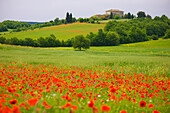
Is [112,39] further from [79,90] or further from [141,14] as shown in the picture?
[141,14]

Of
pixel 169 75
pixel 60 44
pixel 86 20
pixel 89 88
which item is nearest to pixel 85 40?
pixel 60 44

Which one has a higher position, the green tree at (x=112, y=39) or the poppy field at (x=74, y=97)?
the green tree at (x=112, y=39)

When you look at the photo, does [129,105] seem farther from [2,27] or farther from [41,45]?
[2,27]

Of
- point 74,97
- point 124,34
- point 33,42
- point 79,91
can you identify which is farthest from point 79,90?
point 124,34

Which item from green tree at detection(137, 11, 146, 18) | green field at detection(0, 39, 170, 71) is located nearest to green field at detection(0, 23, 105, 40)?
green field at detection(0, 39, 170, 71)

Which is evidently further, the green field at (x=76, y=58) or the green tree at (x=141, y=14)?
the green tree at (x=141, y=14)

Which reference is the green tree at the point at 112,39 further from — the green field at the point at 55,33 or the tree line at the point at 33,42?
the green field at the point at 55,33

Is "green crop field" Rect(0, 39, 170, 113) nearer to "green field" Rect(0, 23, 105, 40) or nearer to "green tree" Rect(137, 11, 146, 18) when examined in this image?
"green field" Rect(0, 23, 105, 40)

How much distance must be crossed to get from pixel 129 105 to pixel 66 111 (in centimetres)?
222

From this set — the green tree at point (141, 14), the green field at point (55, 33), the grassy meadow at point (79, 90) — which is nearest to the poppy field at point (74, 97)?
the grassy meadow at point (79, 90)

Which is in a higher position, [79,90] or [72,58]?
[79,90]

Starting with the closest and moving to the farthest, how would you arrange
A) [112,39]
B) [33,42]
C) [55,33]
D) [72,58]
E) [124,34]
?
[72,58]
[33,42]
[112,39]
[124,34]
[55,33]

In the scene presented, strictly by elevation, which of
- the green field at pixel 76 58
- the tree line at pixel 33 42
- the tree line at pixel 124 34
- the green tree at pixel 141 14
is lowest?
the green field at pixel 76 58

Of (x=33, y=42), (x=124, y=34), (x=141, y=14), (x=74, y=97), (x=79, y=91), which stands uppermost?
(x=141, y=14)
